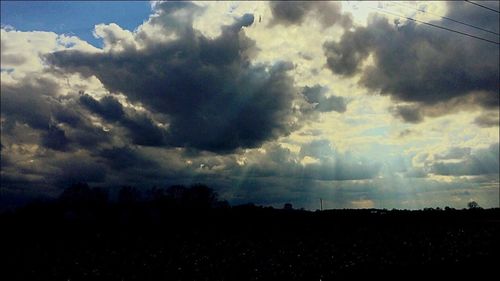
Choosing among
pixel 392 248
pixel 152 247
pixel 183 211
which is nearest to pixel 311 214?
pixel 183 211

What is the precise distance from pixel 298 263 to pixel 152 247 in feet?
123

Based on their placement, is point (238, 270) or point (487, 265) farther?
point (238, 270)

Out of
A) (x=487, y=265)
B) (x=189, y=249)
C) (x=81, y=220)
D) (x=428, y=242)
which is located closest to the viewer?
(x=487, y=265)

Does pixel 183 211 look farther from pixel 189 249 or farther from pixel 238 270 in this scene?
pixel 238 270

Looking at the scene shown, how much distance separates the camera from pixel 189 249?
242 ft

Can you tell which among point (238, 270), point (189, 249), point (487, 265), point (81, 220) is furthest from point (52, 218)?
point (487, 265)

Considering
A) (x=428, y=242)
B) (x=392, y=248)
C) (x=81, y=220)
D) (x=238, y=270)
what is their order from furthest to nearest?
(x=81, y=220)
(x=428, y=242)
(x=392, y=248)
(x=238, y=270)

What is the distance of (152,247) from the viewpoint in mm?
79938

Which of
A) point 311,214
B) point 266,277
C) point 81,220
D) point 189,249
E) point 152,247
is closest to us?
point 266,277

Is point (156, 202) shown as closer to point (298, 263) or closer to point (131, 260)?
point (131, 260)

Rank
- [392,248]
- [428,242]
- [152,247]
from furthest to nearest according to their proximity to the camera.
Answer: [152,247] → [428,242] → [392,248]

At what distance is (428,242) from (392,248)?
335 inches

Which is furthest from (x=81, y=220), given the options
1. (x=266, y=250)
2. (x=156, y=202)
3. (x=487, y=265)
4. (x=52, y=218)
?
(x=487, y=265)

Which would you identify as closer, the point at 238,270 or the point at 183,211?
the point at 238,270
